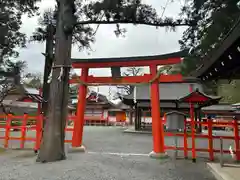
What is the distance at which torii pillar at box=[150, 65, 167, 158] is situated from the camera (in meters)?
6.84

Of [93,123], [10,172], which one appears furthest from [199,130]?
[93,123]

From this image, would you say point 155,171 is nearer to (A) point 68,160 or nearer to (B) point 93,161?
(B) point 93,161

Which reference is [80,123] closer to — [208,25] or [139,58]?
[139,58]

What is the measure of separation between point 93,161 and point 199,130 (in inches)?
466

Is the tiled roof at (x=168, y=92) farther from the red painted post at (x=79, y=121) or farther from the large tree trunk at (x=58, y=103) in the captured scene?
the large tree trunk at (x=58, y=103)

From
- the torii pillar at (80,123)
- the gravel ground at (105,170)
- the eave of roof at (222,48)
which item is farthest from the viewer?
the torii pillar at (80,123)

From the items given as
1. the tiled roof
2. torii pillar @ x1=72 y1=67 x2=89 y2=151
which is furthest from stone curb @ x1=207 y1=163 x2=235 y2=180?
the tiled roof

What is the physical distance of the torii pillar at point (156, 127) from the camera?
6.84 m

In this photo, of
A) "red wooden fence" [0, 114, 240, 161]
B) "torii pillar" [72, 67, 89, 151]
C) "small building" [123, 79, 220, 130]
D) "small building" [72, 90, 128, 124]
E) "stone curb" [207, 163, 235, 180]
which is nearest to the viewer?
"stone curb" [207, 163, 235, 180]

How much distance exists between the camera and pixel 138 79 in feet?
24.6

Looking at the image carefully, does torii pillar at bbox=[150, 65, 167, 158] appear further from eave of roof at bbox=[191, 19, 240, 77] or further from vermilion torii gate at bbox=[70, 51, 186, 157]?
eave of roof at bbox=[191, 19, 240, 77]

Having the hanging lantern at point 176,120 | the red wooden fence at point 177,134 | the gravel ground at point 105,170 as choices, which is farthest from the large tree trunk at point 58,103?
the hanging lantern at point 176,120

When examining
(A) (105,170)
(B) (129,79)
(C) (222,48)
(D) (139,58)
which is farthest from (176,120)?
(C) (222,48)

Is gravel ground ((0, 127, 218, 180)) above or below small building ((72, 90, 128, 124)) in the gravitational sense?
below
